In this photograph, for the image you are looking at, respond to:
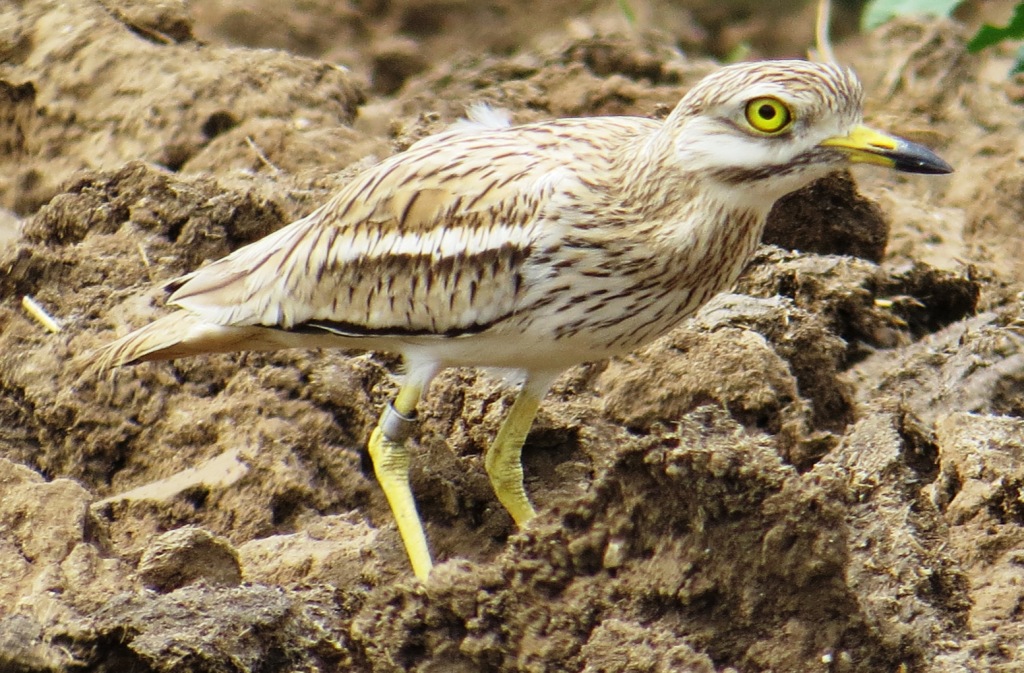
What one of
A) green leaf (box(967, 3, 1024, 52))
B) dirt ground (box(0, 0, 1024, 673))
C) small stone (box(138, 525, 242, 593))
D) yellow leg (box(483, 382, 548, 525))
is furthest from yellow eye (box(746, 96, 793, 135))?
green leaf (box(967, 3, 1024, 52))

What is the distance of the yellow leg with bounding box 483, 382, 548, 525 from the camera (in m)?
4.84

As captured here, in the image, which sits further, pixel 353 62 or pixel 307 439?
pixel 353 62

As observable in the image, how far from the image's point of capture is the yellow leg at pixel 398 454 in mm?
4660

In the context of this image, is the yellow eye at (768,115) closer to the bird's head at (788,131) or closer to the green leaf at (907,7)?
the bird's head at (788,131)

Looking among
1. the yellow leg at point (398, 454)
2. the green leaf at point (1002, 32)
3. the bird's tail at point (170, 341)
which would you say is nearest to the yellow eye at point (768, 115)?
the yellow leg at point (398, 454)

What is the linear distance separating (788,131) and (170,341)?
77.4 inches

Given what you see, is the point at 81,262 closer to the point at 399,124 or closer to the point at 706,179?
the point at 399,124

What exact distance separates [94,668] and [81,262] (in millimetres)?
2176

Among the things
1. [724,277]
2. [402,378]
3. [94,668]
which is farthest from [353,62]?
[94,668]

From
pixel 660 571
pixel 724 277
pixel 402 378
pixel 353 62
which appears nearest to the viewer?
pixel 660 571

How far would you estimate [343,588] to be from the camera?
14.0 feet

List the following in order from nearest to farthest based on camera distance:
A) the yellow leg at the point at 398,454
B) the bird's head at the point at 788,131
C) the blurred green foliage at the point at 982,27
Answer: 1. the bird's head at the point at 788,131
2. the yellow leg at the point at 398,454
3. the blurred green foliage at the point at 982,27

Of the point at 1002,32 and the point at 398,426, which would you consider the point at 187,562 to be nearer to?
the point at 398,426

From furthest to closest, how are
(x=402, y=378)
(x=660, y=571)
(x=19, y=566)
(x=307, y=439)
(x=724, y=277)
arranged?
(x=402, y=378) < (x=307, y=439) < (x=724, y=277) < (x=19, y=566) < (x=660, y=571)
